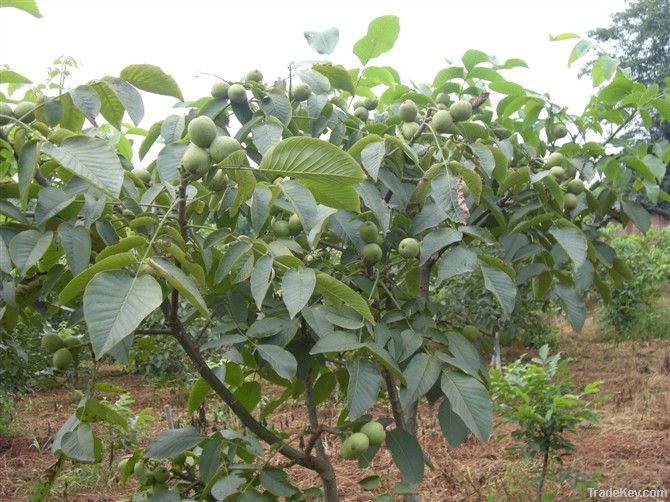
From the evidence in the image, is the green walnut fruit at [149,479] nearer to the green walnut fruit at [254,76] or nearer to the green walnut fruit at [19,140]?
the green walnut fruit at [19,140]

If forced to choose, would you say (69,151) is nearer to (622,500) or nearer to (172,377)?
(622,500)

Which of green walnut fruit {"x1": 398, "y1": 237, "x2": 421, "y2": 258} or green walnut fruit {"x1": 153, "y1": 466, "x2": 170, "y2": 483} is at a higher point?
green walnut fruit {"x1": 398, "y1": 237, "x2": 421, "y2": 258}

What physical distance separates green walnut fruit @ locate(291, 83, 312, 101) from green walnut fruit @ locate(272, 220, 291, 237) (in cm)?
33

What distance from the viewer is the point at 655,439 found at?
4.17 m

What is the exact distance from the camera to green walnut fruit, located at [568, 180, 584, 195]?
67.5 inches

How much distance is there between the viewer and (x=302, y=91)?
5.26ft

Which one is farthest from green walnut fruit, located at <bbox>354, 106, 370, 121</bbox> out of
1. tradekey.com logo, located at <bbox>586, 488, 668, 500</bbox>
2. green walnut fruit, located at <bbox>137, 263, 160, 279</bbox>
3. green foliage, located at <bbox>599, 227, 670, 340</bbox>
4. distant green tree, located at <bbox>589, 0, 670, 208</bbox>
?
distant green tree, located at <bbox>589, 0, 670, 208</bbox>

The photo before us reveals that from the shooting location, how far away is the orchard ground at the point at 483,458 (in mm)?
3361

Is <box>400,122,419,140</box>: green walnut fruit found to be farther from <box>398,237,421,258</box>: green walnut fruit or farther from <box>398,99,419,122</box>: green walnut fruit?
<box>398,237,421,258</box>: green walnut fruit

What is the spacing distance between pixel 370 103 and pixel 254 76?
1.36 feet

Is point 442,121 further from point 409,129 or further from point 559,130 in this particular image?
point 559,130

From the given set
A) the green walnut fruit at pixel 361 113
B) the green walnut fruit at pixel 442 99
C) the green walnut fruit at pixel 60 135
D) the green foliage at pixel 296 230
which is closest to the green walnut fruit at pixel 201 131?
the green foliage at pixel 296 230

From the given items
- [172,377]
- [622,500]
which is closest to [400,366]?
[622,500]

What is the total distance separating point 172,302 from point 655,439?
13.1 feet
